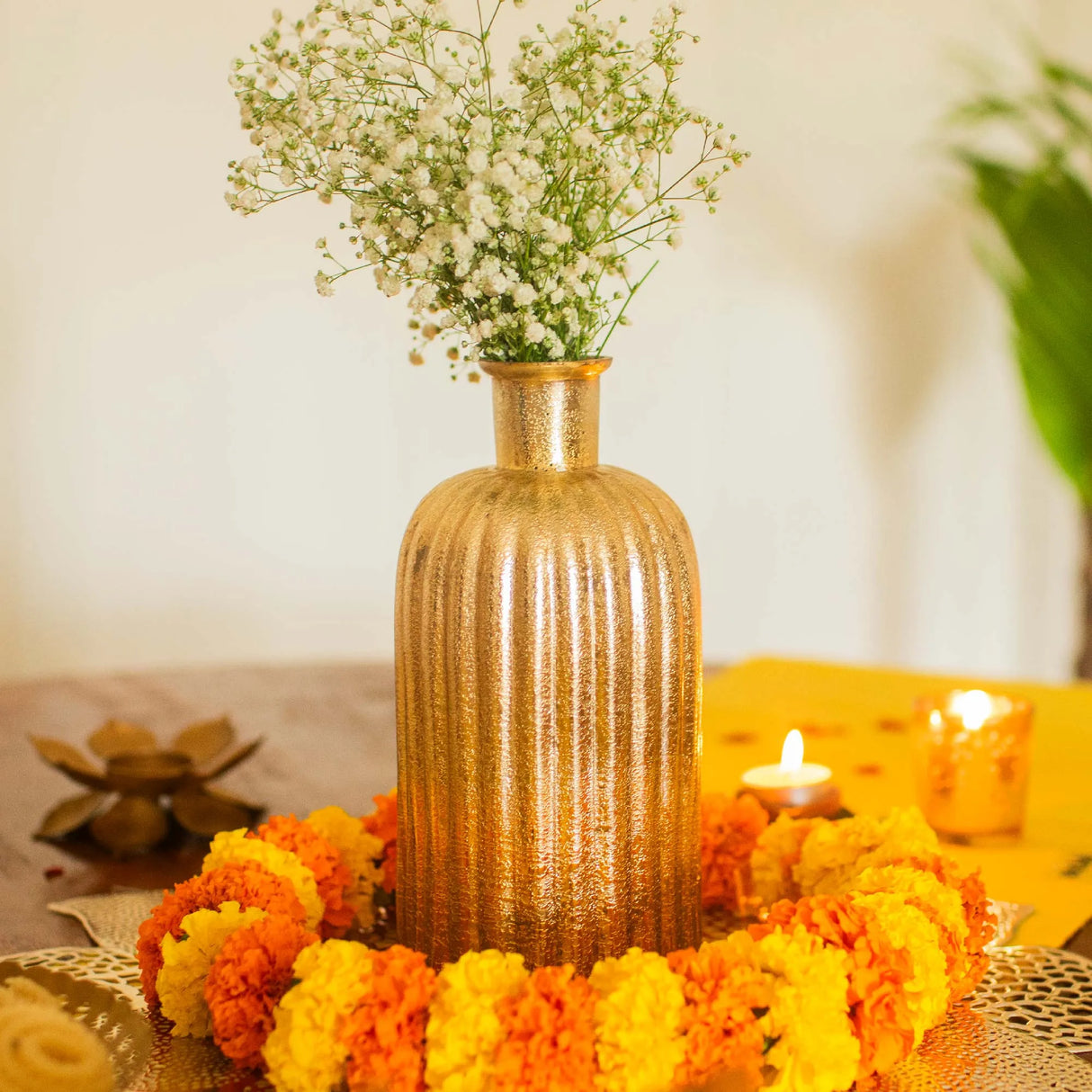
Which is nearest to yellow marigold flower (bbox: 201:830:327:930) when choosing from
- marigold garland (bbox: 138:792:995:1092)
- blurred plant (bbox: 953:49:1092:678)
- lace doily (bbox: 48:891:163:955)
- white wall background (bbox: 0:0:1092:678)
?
marigold garland (bbox: 138:792:995:1092)

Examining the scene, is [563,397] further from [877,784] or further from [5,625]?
[5,625]

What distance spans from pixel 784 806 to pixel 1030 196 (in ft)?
6.16

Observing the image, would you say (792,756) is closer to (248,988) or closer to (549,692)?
(549,692)

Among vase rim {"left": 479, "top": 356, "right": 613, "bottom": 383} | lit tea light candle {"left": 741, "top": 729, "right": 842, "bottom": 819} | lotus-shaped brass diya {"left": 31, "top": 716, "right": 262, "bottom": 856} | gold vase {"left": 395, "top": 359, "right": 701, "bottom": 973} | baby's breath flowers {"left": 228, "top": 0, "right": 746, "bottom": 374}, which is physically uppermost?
baby's breath flowers {"left": 228, "top": 0, "right": 746, "bottom": 374}

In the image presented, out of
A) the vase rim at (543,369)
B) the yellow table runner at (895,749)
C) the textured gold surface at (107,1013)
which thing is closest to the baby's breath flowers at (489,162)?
the vase rim at (543,369)

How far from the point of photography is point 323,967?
0.71 meters

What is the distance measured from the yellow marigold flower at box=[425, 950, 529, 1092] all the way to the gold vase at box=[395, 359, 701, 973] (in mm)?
111

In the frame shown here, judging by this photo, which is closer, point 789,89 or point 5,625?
point 5,625

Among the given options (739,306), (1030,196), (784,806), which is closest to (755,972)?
(784,806)

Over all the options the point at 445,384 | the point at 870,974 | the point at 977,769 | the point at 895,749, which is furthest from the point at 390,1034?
the point at 445,384

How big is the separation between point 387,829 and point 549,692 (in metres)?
0.26

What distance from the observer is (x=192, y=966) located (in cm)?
77

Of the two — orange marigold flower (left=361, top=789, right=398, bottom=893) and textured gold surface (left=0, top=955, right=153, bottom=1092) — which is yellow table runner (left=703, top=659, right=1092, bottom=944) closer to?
orange marigold flower (left=361, top=789, right=398, bottom=893)

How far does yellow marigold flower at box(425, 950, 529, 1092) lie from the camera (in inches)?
26.7
